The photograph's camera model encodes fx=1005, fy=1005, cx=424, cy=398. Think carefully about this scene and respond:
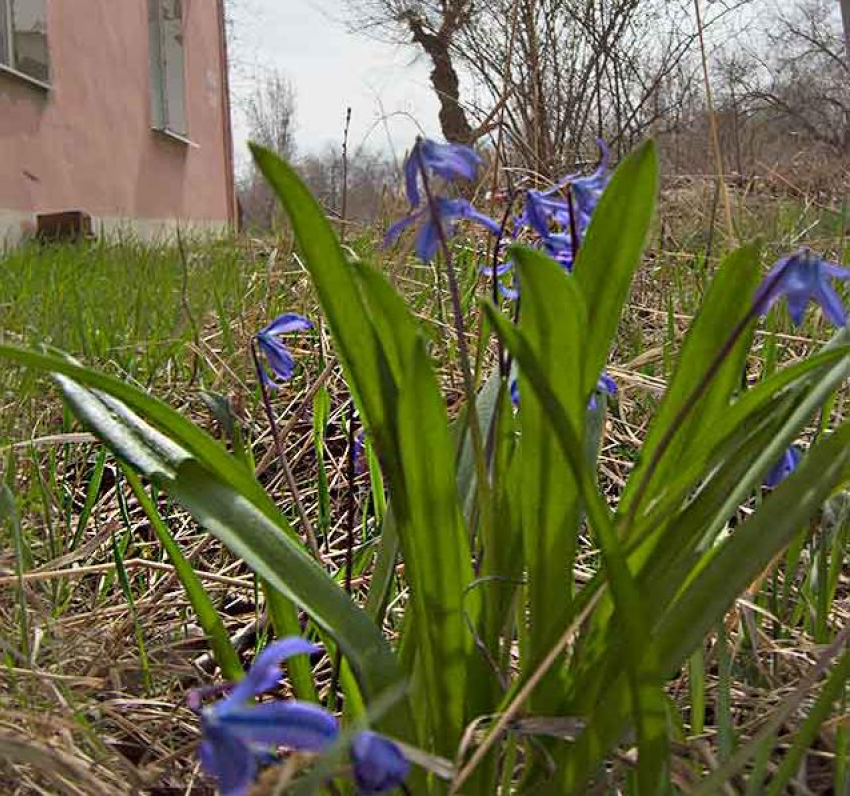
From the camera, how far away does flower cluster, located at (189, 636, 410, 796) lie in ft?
1.39

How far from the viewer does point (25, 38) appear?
284 inches

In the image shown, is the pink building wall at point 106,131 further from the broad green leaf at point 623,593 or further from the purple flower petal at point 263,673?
the purple flower petal at point 263,673

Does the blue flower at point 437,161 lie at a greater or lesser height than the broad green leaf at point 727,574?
greater

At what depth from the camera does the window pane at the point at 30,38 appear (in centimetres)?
714

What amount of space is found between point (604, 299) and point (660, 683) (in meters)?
0.29

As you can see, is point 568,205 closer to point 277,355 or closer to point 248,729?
point 277,355

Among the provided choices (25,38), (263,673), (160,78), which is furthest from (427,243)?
(160,78)

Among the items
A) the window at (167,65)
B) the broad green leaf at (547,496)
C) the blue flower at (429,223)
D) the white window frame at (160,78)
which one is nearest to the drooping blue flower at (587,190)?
the blue flower at (429,223)

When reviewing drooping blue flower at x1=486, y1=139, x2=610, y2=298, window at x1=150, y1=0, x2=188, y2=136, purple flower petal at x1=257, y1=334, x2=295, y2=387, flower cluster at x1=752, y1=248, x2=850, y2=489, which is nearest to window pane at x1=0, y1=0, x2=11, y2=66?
window at x1=150, y1=0, x2=188, y2=136

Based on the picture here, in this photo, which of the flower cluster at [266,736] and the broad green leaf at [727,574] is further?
the broad green leaf at [727,574]

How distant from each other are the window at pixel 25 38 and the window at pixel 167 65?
284 cm

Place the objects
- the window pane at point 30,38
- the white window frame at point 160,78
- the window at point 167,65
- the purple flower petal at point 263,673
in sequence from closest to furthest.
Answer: the purple flower petal at point 263,673 < the window pane at point 30,38 < the white window frame at point 160,78 < the window at point 167,65

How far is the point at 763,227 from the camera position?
12.4 ft

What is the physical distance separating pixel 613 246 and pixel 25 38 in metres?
7.54
